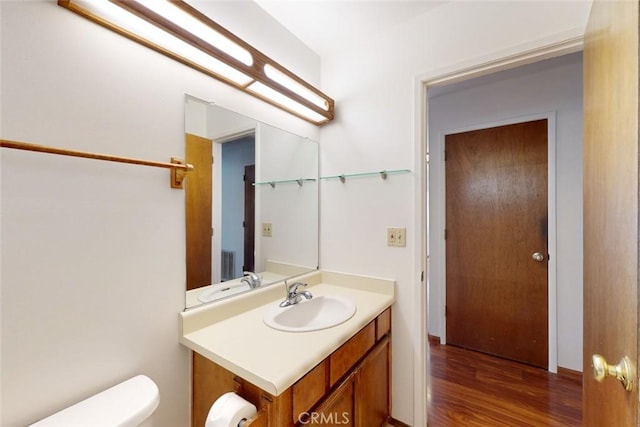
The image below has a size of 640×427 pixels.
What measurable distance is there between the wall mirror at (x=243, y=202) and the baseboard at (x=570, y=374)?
84.6 inches

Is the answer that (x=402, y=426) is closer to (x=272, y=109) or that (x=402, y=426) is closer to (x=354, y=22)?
(x=272, y=109)

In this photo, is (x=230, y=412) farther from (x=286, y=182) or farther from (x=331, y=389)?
(x=286, y=182)

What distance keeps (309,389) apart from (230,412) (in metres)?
0.27

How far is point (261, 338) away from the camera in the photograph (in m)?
1.03

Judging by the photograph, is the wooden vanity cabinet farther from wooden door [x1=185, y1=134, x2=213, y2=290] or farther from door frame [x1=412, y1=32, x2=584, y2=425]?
wooden door [x1=185, y1=134, x2=213, y2=290]

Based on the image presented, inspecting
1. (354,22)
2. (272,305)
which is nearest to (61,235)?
(272,305)

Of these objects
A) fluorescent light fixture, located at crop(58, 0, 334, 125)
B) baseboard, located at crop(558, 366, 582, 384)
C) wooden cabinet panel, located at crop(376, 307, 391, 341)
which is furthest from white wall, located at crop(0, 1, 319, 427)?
baseboard, located at crop(558, 366, 582, 384)

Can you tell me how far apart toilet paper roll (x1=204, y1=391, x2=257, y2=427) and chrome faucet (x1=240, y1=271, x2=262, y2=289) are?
0.60m

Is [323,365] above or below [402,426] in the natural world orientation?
above

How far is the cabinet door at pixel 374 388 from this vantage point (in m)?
1.22

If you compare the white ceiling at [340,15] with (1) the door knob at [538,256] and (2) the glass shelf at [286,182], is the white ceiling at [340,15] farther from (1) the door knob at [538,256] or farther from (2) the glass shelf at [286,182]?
(1) the door knob at [538,256]

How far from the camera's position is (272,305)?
1407mm

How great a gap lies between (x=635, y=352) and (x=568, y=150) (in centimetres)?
214

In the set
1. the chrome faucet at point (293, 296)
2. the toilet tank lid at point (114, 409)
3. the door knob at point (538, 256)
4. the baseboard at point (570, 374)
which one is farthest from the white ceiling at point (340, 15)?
the baseboard at point (570, 374)
